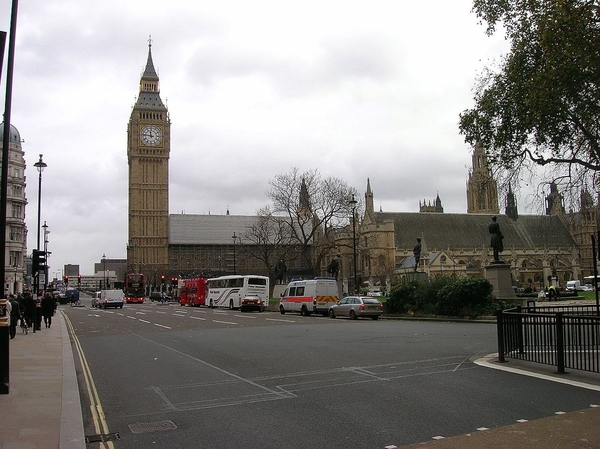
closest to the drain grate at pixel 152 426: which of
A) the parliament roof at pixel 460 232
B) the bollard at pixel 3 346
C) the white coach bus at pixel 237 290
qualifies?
the bollard at pixel 3 346

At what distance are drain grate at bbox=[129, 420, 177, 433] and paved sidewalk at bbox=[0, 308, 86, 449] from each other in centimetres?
66

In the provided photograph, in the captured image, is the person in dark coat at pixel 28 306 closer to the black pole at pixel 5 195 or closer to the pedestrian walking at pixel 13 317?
the pedestrian walking at pixel 13 317

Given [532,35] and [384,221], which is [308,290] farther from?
[384,221]

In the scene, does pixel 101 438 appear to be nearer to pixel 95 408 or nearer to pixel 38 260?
pixel 95 408

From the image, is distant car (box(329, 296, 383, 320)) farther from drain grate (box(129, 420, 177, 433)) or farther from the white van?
drain grate (box(129, 420, 177, 433))

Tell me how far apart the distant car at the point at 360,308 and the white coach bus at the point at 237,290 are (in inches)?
649

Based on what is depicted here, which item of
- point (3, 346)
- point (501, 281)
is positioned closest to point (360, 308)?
point (501, 281)

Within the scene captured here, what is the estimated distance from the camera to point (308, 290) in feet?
126

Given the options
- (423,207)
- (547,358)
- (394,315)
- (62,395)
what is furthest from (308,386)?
(423,207)

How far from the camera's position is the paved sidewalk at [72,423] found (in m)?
6.17

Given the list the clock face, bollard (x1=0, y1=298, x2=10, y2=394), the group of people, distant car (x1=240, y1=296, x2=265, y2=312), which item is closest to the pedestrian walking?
the group of people

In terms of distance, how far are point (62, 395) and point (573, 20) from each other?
43.0ft

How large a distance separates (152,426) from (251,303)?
128ft

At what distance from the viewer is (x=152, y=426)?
7.54m
